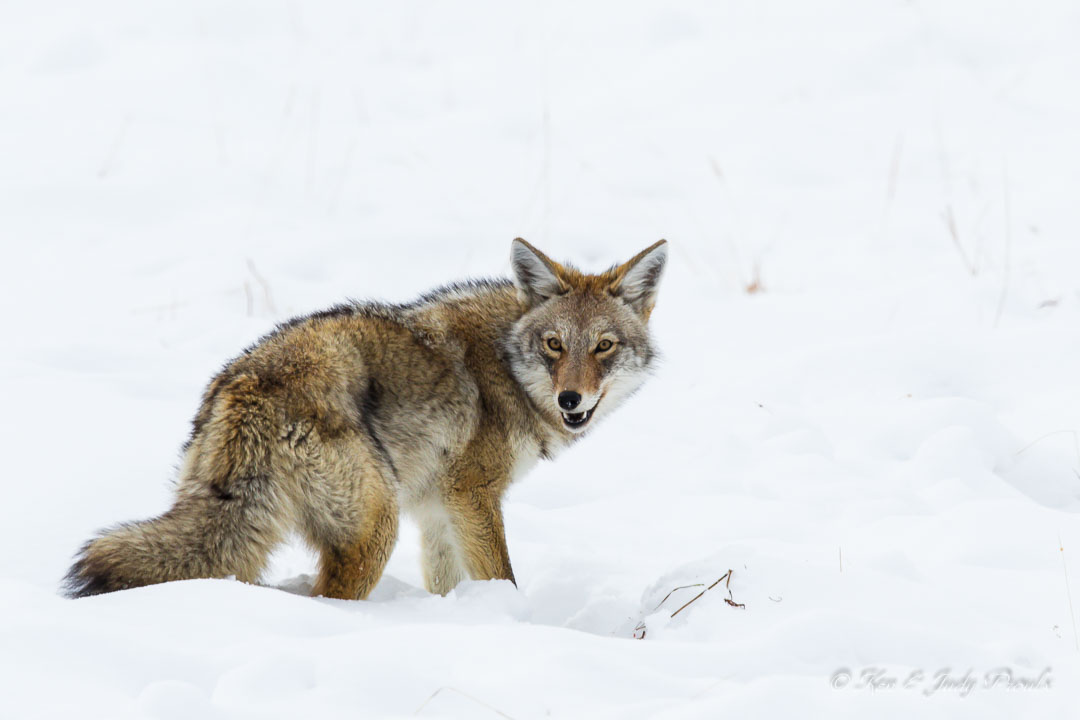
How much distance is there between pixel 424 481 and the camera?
493 cm

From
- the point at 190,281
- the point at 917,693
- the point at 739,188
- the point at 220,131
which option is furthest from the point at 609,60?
the point at 917,693

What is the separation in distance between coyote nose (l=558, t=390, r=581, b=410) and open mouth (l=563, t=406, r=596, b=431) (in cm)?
9

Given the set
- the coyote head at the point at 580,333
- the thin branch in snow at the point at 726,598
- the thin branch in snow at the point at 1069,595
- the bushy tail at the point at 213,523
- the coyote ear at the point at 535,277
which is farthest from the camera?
the coyote ear at the point at 535,277

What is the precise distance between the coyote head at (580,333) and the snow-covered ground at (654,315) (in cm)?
83

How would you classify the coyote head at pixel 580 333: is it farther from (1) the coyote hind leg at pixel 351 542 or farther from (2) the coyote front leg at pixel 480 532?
(1) the coyote hind leg at pixel 351 542

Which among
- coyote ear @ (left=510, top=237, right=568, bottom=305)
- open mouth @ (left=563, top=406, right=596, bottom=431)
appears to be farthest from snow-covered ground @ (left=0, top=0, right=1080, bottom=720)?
coyote ear @ (left=510, top=237, right=568, bottom=305)

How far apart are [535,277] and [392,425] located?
4.62ft

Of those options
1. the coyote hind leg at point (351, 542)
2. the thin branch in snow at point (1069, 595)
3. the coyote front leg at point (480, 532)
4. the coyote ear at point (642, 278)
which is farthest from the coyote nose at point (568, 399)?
the thin branch in snow at point (1069, 595)

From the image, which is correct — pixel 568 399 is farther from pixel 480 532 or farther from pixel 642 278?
pixel 642 278

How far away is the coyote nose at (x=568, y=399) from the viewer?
496cm

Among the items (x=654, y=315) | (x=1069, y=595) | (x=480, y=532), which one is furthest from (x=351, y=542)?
(x=654, y=315)

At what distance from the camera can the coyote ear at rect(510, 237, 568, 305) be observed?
220 inches

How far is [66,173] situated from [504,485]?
7.51m

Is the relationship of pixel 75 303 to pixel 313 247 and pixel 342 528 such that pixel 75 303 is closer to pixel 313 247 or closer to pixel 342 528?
pixel 313 247
